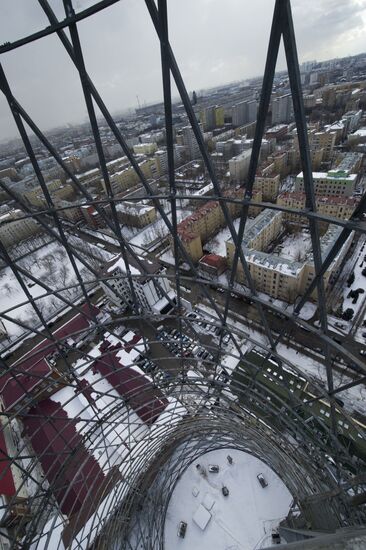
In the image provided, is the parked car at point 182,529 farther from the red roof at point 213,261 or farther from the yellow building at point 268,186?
the yellow building at point 268,186

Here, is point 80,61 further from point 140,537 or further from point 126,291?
point 126,291

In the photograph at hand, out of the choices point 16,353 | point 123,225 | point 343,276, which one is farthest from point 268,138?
point 16,353

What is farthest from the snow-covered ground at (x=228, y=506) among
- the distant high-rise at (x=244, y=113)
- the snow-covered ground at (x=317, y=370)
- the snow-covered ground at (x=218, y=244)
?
the distant high-rise at (x=244, y=113)

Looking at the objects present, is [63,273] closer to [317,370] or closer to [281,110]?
[317,370]

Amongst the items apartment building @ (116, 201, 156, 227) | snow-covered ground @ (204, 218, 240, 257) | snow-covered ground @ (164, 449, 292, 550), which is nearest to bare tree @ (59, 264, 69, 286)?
apartment building @ (116, 201, 156, 227)

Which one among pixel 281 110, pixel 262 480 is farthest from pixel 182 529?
pixel 281 110

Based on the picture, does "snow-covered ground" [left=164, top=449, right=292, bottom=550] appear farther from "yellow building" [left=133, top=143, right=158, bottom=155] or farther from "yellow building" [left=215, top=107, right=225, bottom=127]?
"yellow building" [left=215, top=107, right=225, bottom=127]

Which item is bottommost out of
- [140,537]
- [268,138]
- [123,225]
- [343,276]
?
[140,537]
